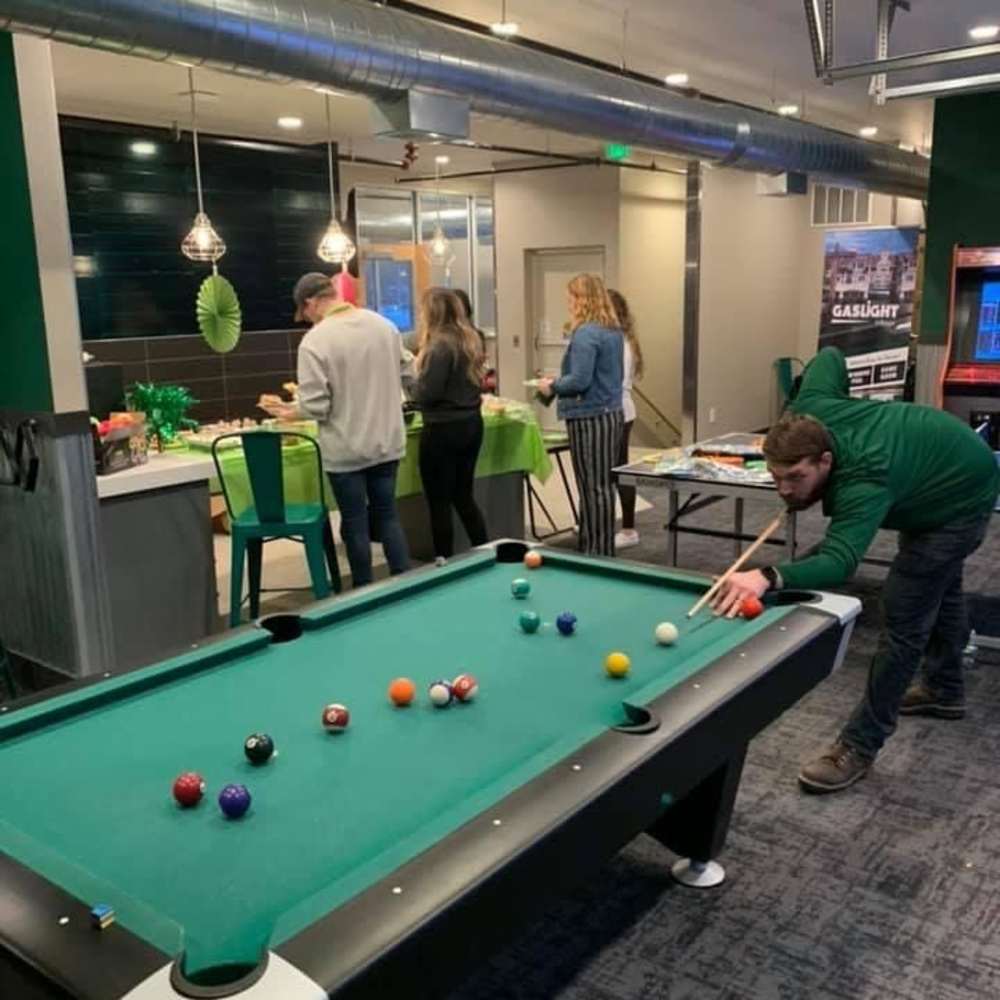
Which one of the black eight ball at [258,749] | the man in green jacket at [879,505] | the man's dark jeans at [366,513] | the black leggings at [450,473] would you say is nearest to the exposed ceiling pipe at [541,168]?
the black leggings at [450,473]

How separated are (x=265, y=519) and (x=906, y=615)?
247 centimetres

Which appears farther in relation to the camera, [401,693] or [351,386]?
[351,386]

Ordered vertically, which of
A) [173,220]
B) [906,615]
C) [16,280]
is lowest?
[906,615]

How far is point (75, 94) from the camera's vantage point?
6215 mm

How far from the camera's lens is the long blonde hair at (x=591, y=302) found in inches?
195

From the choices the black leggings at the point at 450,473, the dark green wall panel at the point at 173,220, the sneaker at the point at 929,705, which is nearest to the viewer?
the sneaker at the point at 929,705

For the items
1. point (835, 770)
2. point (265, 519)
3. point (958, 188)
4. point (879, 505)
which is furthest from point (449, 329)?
point (958, 188)

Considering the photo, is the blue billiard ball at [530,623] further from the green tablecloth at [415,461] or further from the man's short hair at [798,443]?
the green tablecloth at [415,461]

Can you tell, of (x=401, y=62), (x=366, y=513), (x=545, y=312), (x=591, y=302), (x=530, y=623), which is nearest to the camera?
(x=530, y=623)

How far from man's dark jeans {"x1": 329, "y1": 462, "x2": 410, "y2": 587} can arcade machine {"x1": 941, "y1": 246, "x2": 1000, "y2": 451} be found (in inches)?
110

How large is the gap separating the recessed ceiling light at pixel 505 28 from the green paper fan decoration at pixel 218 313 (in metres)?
2.24

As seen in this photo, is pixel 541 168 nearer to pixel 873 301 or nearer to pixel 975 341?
pixel 873 301

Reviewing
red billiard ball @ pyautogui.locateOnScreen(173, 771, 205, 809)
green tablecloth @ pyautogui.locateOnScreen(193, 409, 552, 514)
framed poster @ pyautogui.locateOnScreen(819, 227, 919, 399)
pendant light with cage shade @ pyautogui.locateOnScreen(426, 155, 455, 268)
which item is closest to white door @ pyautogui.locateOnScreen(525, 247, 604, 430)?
pendant light with cage shade @ pyautogui.locateOnScreen(426, 155, 455, 268)

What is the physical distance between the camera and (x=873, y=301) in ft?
28.4
